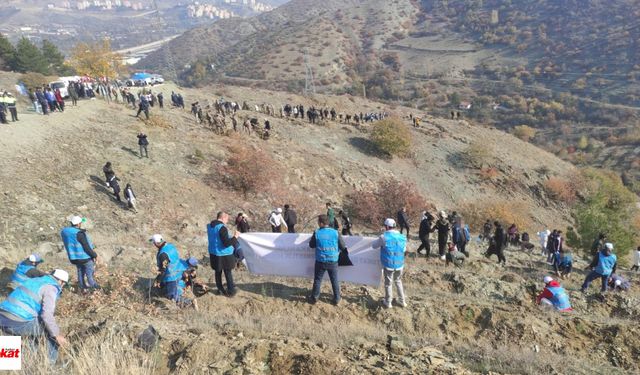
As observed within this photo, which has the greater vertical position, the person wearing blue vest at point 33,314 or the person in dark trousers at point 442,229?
the person wearing blue vest at point 33,314

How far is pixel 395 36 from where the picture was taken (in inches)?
5728

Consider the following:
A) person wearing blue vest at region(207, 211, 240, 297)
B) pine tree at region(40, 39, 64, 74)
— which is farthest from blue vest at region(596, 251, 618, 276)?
pine tree at region(40, 39, 64, 74)

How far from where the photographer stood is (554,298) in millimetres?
8875

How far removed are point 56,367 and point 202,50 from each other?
202823mm

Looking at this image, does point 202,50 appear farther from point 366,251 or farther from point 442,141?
point 366,251

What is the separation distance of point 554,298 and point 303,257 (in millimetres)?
5525

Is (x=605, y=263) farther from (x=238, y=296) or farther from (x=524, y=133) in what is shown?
(x=524, y=133)

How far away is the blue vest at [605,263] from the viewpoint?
1103 centimetres

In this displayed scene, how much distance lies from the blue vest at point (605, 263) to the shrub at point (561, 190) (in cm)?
2639

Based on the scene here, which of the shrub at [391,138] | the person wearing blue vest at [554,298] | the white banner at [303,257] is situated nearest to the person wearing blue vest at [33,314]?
the white banner at [303,257]

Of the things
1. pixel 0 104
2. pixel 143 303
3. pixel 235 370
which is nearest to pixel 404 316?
pixel 235 370

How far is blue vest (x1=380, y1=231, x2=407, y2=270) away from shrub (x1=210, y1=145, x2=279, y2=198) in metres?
14.1

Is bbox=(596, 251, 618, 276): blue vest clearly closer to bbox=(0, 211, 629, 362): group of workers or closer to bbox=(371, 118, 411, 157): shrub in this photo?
bbox=(0, 211, 629, 362): group of workers

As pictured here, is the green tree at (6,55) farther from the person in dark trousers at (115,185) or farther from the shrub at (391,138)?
the person in dark trousers at (115,185)
